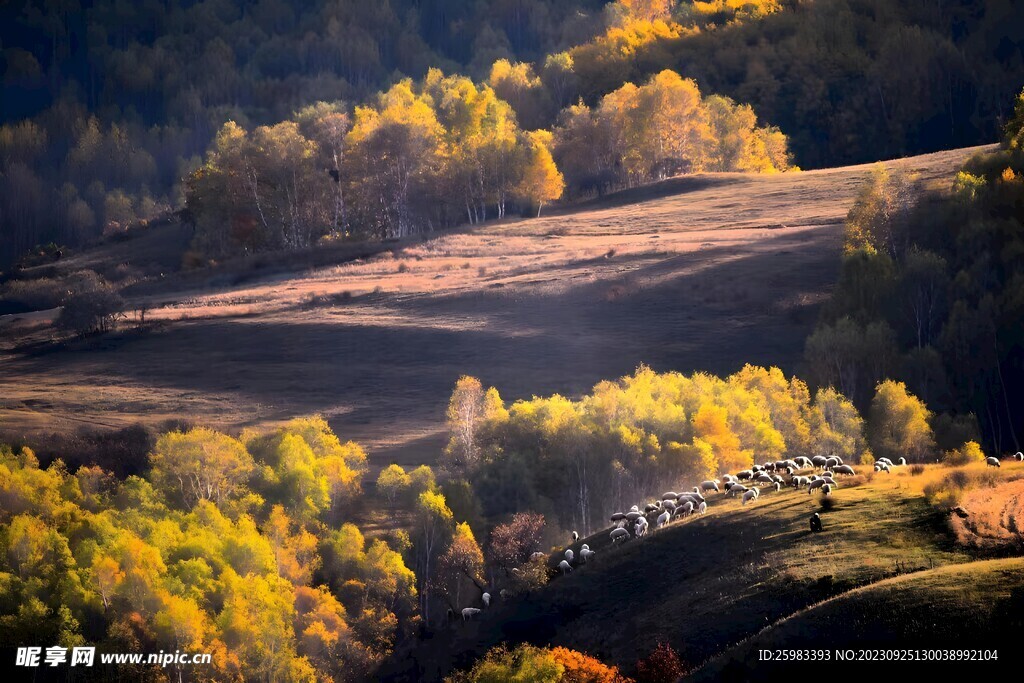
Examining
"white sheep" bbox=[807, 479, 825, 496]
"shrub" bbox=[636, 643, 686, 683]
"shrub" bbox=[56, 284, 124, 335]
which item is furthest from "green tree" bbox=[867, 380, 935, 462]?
"shrub" bbox=[56, 284, 124, 335]

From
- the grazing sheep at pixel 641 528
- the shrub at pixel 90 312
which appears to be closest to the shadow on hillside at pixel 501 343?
the shrub at pixel 90 312

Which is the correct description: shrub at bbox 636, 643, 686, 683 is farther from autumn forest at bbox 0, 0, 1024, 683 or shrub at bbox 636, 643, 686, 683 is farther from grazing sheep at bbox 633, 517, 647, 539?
grazing sheep at bbox 633, 517, 647, 539

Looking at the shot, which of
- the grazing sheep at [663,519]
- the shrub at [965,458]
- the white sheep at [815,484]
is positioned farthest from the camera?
the shrub at [965,458]

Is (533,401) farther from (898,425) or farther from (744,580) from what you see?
(744,580)

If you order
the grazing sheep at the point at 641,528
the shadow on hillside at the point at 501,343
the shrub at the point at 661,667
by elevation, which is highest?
the shadow on hillside at the point at 501,343

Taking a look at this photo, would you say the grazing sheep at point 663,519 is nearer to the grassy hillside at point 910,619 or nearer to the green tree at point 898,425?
the grassy hillside at point 910,619

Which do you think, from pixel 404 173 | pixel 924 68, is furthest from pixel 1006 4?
pixel 404 173
